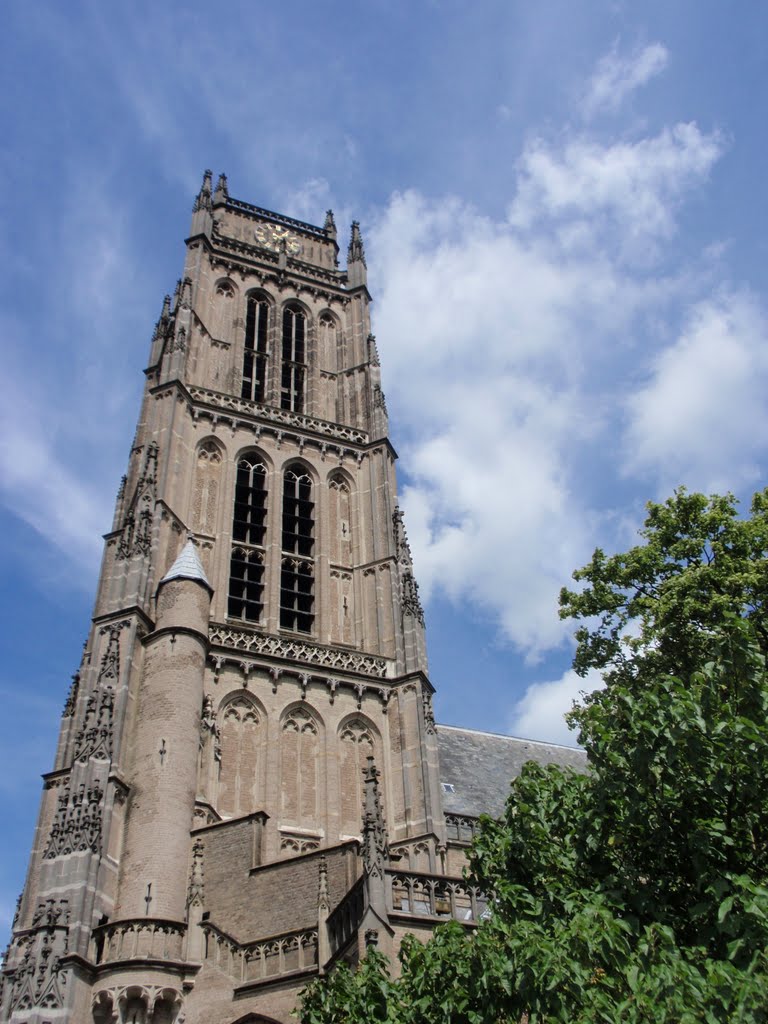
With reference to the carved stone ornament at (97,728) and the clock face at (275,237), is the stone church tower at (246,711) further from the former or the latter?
the clock face at (275,237)

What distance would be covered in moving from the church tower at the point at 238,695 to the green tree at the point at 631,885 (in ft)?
15.3

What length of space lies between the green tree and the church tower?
467cm

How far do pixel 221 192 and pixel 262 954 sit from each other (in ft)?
124

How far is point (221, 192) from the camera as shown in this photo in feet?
159

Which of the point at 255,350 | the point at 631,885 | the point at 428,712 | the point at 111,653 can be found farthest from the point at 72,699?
the point at 631,885

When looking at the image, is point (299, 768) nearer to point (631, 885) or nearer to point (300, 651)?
point (300, 651)

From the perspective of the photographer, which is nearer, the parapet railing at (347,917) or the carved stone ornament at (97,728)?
the parapet railing at (347,917)

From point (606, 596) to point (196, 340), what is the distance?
71.9 feet

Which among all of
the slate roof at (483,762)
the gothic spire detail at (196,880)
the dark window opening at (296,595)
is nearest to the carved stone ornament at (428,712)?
the slate roof at (483,762)

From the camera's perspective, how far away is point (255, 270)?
43219mm

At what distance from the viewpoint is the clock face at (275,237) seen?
47.0 m

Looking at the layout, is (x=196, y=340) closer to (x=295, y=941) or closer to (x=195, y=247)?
(x=195, y=247)

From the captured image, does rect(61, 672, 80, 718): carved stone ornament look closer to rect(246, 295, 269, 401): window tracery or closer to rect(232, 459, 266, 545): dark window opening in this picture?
rect(232, 459, 266, 545): dark window opening

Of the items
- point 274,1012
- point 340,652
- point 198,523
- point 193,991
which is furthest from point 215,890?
point 198,523
